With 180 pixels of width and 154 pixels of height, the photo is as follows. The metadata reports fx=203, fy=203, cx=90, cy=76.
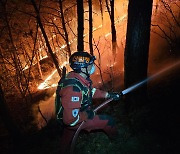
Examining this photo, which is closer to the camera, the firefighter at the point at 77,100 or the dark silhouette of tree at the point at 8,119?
the firefighter at the point at 77,100

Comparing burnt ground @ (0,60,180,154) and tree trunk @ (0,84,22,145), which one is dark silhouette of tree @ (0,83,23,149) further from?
burnt ground @ (0,60,180,154)

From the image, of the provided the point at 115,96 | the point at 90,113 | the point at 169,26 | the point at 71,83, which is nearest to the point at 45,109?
the point at 169,26

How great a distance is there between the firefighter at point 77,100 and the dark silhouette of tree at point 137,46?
787 millimetres

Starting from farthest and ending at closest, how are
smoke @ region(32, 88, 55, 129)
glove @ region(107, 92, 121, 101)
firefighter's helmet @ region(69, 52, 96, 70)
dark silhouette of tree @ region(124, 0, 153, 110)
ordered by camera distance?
smoke @ region(32, 88, 55, 129) → glove @ region(107, 92, 121, 101) → dark silhouette of tree @ region(124, 0, 153, 110) → firefighter's helmet @ region(69, 52, 96, 70)

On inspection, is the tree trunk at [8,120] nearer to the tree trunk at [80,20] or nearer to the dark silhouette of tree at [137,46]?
the tree trunk at [80,20]

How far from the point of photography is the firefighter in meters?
3.79

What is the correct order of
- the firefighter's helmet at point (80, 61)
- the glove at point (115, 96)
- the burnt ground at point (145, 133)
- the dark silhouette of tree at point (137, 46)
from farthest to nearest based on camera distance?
the glove at point (115, 96) → the dark silhouette of tree at point (137, 46) → the burnt ground at point (145, 133) → the firefighter's helmet at point (80, 61)

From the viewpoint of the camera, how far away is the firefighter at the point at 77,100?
379cm

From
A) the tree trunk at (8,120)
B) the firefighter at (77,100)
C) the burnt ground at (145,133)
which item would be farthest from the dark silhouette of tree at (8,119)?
the firefighter at (77,100)

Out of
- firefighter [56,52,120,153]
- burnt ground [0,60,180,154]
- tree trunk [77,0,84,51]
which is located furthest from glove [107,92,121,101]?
tree trunk [77,0,84,51]

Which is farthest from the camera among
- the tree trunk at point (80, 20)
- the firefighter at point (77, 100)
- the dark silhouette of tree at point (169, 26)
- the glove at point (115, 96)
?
the dark silhouette of tree at point (169, 26)

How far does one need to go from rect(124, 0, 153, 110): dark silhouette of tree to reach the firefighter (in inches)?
31.0

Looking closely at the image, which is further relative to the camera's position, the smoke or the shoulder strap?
the smoke

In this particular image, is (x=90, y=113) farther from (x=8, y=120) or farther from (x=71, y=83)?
(x=8, y=120)
